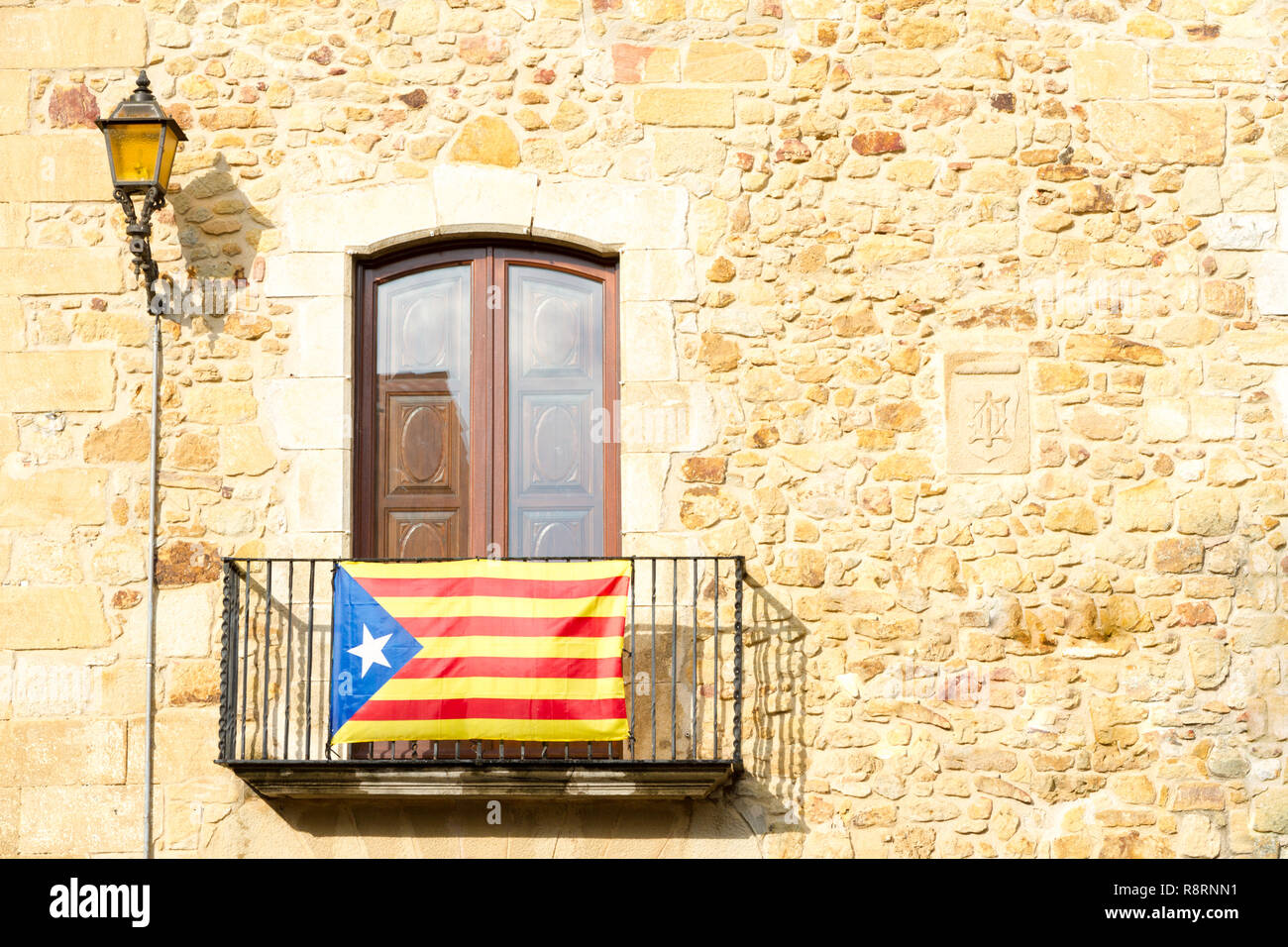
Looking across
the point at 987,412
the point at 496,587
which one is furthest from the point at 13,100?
the point at 987,412

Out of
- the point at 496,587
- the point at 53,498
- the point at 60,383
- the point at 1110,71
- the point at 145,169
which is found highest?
the point at 1110,71

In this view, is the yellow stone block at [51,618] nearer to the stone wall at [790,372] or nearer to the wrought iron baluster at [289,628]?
the stone wall at [790,372]

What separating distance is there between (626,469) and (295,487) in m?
1.36

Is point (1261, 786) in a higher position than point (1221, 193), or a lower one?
lower

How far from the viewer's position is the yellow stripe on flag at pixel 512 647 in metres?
6.27

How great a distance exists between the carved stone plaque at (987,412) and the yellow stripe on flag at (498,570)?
4.89 ft

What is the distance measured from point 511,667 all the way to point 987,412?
220 centimetres

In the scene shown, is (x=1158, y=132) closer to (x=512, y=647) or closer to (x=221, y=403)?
(x=512, y=647)

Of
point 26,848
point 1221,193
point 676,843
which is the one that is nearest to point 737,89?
point 1221,193

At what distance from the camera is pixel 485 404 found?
6902 mm

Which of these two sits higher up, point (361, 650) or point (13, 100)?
point (13, 100)

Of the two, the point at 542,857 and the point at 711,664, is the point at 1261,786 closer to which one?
the point at 711,664

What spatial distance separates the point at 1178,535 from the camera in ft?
21.9

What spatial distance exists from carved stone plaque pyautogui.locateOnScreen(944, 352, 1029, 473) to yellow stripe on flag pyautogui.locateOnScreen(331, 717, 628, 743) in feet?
5.89
